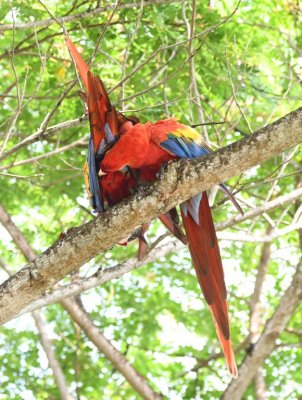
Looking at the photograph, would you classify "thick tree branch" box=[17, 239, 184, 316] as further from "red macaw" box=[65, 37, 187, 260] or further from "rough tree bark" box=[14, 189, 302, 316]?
"red macaw" box=[65, 37, 187, 260]

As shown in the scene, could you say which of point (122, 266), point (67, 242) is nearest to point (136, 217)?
point (67, 242)

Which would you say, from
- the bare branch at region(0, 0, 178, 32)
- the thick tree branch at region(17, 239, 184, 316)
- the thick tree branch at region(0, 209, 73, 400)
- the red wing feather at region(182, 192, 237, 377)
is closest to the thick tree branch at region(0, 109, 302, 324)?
the red wing feather at region(182, 192, 237, 377)

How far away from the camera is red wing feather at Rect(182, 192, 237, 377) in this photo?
2863 millimetres

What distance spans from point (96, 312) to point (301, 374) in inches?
61.4

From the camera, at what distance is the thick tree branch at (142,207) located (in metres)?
2.24

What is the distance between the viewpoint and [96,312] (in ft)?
17.6

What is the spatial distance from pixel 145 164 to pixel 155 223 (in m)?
3.01

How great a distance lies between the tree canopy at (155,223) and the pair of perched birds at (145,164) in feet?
2.57

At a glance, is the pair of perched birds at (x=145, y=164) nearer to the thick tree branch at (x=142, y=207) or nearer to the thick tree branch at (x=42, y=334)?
the thick tree branch at (x=142, y=207)

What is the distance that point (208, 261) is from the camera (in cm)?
286

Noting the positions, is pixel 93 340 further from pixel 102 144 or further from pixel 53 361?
pixel 102 144

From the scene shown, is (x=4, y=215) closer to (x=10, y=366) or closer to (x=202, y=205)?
(x=10, y=366)

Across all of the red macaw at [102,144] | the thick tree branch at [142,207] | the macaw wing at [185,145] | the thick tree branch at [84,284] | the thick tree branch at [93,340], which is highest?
the thick tree branch at [93,340]

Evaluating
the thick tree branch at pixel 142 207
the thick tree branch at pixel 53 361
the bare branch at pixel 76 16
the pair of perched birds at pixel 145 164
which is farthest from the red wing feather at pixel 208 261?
the thick tree branch at pixel 53 361
